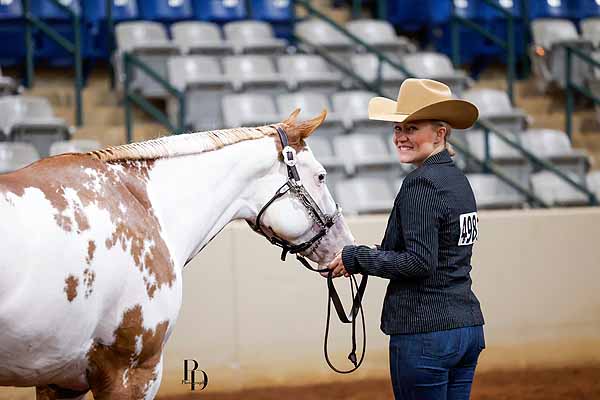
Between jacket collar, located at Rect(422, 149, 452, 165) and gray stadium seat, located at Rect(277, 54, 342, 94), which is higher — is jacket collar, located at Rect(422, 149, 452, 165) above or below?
above

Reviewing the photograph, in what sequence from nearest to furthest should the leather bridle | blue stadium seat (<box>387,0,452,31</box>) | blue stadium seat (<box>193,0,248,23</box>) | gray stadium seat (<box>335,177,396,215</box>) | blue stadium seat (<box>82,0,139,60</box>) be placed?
the leather bridle
gray stadium seat (<box>335,177,396,215</box>)
blue stadium seat (<box>82,0,139,60</box>)
blue stadium seat (<box>193,0,248,23</box>)
blue stadium seat (<box>387,0,452,31</box>)

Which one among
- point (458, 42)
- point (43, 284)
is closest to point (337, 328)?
point (43, 284)

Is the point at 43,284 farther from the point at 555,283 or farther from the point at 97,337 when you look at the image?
the point at 555,283

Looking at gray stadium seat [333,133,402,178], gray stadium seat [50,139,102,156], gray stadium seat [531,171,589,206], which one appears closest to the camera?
gray stadium seat [50,139,102,156]

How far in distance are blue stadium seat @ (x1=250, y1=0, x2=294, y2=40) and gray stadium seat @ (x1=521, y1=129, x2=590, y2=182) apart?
2565 mm

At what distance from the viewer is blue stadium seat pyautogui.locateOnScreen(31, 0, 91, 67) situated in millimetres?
7938

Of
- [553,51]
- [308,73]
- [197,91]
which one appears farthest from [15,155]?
[553,51]

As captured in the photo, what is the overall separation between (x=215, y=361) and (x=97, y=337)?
233 centimetres

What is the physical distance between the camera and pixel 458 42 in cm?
909

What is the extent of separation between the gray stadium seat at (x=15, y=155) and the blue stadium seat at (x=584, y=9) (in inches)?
251

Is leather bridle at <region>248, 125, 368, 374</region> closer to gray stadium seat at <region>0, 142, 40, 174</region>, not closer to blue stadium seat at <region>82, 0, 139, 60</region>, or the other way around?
gray stadium seat at <region>0, 142, 40, 174</region>

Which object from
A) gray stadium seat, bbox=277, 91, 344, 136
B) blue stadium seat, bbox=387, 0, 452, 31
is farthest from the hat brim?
blue stadium seat, bbox=387, 0, 452, 31

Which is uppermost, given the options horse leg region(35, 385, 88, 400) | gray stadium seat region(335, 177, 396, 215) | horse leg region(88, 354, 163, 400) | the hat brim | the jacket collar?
the hat brim

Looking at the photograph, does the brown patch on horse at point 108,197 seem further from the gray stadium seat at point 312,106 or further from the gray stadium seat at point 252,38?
the gray stadium seat at point 252,38
